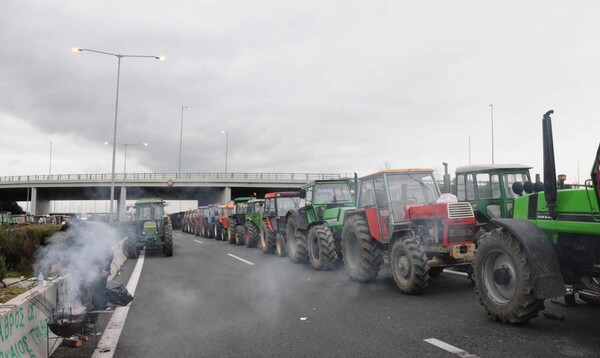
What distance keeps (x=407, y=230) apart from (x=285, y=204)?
30.8ft

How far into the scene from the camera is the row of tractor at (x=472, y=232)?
512 centimetres

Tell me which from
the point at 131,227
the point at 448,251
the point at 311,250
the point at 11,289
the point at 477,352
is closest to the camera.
A: the point at 477,352

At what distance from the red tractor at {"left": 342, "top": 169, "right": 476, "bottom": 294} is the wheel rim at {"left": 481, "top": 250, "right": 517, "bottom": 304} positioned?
4.64 feet

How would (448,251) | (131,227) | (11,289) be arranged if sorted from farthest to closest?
1. (131,227)
2. (448,251)
3. (11,289)

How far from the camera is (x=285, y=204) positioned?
17.2m

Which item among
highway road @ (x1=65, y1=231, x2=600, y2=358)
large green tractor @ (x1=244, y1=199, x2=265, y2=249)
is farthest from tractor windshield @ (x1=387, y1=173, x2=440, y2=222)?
large green tractor @ (x1=244, y1=199, x2=265, y2=249)

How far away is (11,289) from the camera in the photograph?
6.27m

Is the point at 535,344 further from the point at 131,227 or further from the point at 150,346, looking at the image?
the point at 131,227

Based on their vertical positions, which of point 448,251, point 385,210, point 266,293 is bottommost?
point 266,293

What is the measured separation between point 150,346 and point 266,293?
11.3 feet

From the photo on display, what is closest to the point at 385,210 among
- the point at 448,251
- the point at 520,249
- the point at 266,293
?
the point at 448,251

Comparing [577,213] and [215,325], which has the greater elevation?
[577,213]

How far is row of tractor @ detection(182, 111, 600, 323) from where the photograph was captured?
5121mm

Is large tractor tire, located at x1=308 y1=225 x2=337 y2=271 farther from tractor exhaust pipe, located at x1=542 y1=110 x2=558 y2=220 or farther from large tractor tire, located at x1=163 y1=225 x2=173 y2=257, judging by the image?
tractor exhaust pipe, located at x1=542 y1=110 x2=558 y2=220
